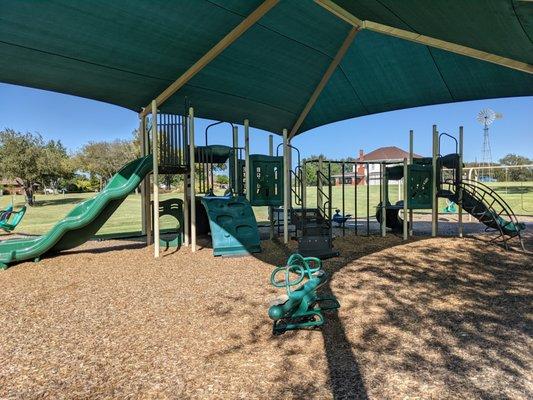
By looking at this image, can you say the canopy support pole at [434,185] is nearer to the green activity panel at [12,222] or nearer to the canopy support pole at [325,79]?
the canopy support pole at [325,79]

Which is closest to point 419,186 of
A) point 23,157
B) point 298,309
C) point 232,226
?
point 232,226

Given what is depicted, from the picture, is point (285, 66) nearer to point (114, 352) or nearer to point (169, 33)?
point (169, 33)

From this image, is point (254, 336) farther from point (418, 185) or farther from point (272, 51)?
point (418, 185)

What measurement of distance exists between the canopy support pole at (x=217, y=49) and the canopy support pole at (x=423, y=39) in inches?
40.3

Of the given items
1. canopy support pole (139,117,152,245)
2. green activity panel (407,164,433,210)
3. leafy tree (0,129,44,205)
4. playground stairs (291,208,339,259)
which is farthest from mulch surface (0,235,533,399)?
leafy tree (0,129,44,205)

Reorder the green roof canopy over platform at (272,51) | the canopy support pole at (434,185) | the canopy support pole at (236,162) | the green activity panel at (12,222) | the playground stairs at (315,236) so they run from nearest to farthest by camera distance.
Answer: the green roof canopy over platform at (272,51), the playground stairs at (315,236), the canopy support pole at (236,162), the canopy support pole at (434,185), the green activity panel at (12,222)

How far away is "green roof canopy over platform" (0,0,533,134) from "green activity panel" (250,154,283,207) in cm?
212

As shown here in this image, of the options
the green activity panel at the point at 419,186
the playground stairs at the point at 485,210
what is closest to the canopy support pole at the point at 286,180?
the green activity panel at the point at 419,186

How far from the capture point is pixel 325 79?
411 inches

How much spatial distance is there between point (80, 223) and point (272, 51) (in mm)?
5905

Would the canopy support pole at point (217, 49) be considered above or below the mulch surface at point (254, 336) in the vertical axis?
above

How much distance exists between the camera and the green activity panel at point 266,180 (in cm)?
1017

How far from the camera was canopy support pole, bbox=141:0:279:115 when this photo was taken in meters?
6.65

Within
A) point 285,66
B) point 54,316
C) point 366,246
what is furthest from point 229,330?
point 285,66
